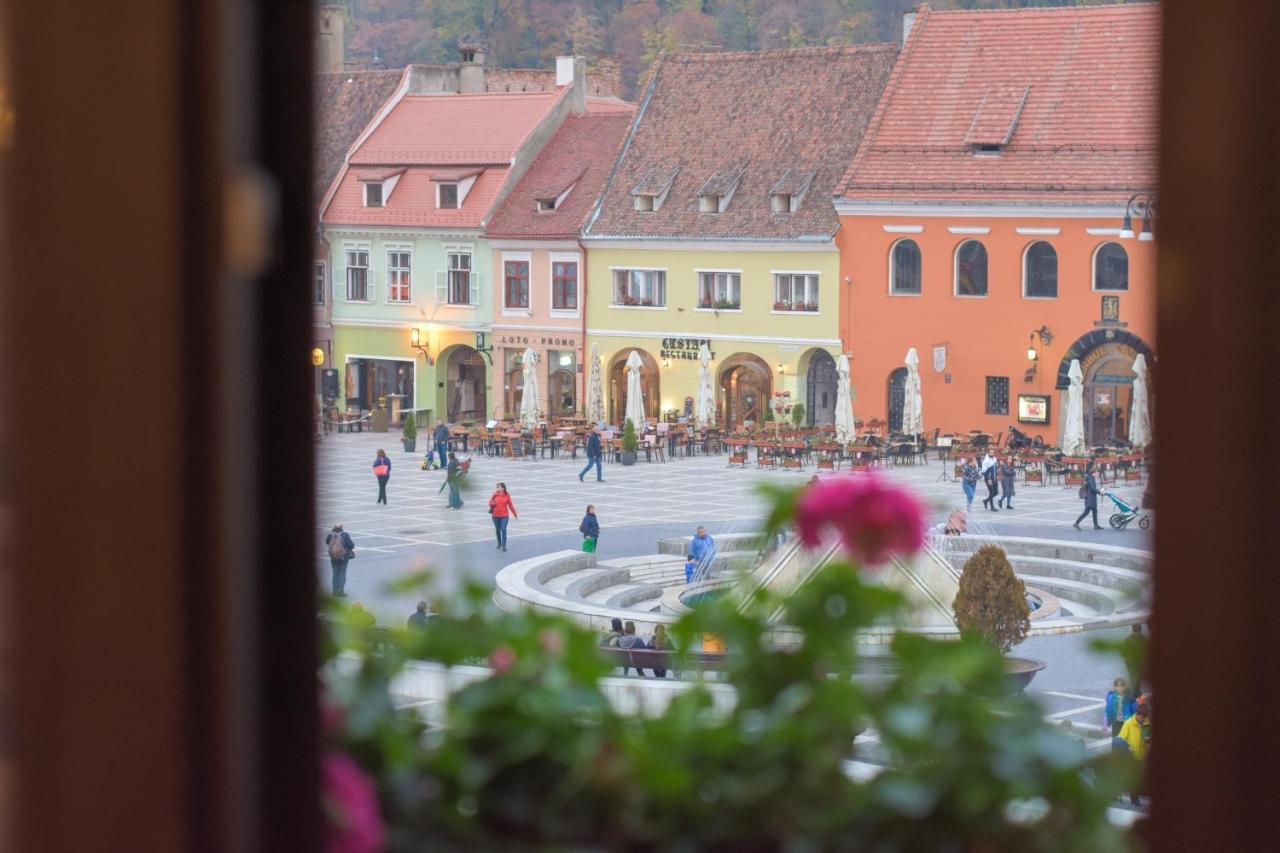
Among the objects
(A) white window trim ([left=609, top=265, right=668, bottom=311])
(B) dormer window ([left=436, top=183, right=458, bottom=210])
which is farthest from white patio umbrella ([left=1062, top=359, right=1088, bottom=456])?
(B) dormer window ([left=436, top=183, right=458, bottom=210])

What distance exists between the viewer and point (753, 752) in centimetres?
151

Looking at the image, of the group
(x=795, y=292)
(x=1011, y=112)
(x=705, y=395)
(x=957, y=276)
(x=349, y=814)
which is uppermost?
(x=1011, y=112)

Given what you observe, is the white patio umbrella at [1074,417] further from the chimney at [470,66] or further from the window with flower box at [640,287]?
the chimney at [470,66]

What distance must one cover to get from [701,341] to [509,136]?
4.84 meters

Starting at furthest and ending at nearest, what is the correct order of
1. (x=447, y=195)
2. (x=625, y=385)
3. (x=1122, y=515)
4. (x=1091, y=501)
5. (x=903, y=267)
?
(x=447, y=195), (x=625, y=385), (x=903, y=267), (x=1122, y=515), (x=1091, y=501)

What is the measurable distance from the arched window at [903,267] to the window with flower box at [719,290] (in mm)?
2206

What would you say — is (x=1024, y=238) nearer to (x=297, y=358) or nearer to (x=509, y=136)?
(x=509, y=136)

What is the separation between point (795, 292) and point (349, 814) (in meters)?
23.1

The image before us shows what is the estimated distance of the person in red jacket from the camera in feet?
49.6

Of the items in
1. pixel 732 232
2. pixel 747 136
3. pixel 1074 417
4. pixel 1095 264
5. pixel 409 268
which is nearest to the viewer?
pixel 1074 417

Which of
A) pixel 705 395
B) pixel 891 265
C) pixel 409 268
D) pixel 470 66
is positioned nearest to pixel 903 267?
pixel 891 265

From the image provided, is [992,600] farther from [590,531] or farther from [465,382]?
[465,382]

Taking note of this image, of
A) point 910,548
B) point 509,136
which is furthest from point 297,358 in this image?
point 509,136

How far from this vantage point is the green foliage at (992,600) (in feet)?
33.9
